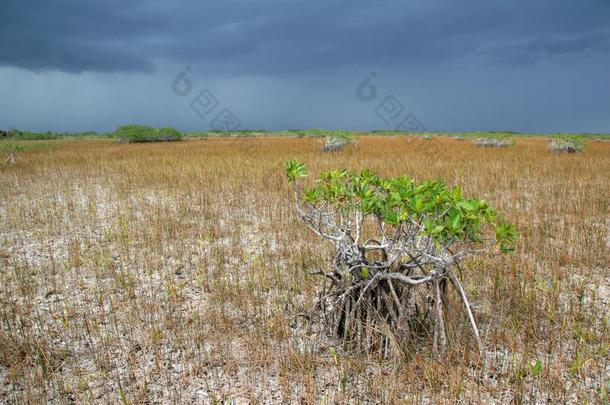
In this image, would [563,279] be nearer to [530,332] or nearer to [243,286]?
[530,332]

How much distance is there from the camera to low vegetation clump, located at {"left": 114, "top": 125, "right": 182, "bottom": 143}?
32.2m

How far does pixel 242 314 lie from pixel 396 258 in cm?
158

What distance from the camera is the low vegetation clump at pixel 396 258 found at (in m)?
2.65

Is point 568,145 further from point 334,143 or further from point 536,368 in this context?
point 536,368

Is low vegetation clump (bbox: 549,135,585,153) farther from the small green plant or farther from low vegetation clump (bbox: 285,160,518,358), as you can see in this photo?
the small green plant

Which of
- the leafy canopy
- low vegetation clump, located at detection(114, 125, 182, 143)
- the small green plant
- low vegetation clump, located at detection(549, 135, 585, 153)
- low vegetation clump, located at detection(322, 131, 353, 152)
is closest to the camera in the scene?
the small green plant

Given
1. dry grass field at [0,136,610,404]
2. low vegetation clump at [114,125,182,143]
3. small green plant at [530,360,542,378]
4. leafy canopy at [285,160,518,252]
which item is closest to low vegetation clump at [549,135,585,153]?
dry grass field at [0,136,610,404]

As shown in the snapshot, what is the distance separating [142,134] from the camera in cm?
3281

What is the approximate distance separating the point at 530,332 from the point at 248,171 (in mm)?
9292

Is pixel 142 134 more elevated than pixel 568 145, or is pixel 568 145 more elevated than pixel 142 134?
pixel 142 134

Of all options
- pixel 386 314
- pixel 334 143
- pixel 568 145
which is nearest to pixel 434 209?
pixel 386 314

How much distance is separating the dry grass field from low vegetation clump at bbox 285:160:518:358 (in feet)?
0.57

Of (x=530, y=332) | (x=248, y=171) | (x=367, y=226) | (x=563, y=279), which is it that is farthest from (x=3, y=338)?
(x=248, y=171)

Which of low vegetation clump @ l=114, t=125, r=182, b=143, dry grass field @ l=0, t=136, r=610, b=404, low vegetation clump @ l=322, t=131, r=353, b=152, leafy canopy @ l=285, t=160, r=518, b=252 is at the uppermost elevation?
low vegetation clump @ l=114, t=125, r=182, b=143
